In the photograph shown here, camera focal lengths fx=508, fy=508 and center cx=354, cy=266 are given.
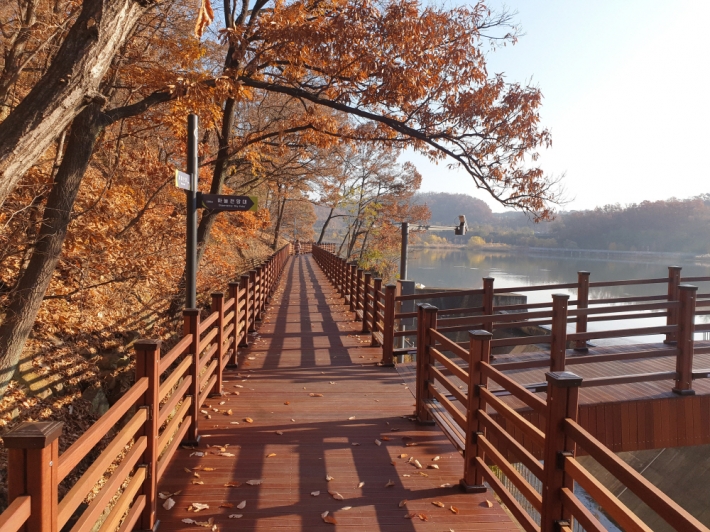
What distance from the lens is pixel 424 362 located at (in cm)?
546

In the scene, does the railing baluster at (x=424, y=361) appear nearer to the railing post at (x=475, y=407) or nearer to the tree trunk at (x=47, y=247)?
the railing post at (x=475, y=407)

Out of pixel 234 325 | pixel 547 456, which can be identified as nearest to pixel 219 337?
pixel 234 325

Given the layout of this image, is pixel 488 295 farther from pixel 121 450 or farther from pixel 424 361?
pixel 121 450

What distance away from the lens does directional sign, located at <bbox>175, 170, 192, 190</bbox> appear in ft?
20.2

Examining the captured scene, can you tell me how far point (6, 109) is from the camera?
11180 millimetres

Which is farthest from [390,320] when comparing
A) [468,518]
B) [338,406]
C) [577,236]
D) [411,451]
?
[577,236]

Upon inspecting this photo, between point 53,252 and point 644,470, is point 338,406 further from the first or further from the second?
point 644,470

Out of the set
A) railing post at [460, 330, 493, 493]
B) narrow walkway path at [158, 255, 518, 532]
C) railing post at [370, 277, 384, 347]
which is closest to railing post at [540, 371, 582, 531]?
narrow walkway path at [158, 255, 518, 532]

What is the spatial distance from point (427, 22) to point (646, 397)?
6.97 m

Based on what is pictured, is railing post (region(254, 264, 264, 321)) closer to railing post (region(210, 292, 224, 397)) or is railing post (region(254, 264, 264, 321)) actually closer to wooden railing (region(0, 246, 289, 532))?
wooden railing (region(0, 246, 289, 532))

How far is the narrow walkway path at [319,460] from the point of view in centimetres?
359

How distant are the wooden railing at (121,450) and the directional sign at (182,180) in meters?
1.44

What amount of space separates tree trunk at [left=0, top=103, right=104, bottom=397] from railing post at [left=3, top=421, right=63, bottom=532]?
5.29 meters

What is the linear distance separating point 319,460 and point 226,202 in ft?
12.2
